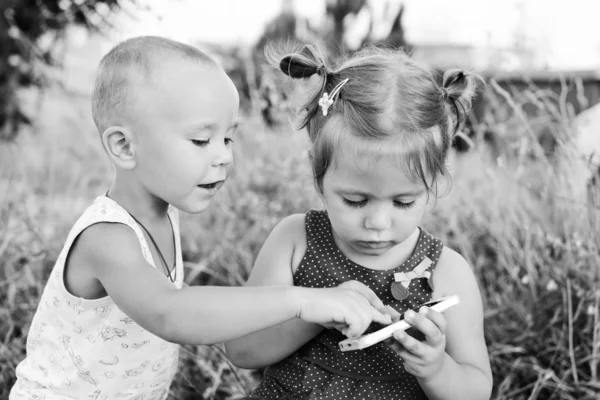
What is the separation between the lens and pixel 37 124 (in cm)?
577

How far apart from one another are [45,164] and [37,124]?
104 cm

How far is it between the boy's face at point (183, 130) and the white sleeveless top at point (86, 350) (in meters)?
0.13

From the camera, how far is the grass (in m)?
2.26

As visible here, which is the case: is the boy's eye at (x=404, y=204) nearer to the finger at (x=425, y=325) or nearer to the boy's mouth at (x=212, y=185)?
the finger at (x=425, y=325)

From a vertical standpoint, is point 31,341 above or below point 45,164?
above

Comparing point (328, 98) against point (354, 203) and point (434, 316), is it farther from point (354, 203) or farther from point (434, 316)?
point (434, 316)

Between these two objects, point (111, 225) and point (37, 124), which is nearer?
point (111, 225)

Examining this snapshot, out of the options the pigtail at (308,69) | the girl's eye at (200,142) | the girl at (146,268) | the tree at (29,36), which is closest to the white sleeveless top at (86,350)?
the girl at (146,268)

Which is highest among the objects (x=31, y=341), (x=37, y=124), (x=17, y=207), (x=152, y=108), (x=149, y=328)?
(x=152, y=108)

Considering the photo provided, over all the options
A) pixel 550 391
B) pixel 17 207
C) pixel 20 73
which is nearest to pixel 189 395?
pixel 550 391

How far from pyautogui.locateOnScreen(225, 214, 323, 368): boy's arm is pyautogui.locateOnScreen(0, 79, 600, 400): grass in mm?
270

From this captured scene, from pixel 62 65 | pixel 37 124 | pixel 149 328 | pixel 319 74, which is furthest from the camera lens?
pixel 37 124

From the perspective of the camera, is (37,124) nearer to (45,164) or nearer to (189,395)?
(45,164)

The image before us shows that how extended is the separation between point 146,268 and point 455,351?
0.76 m
